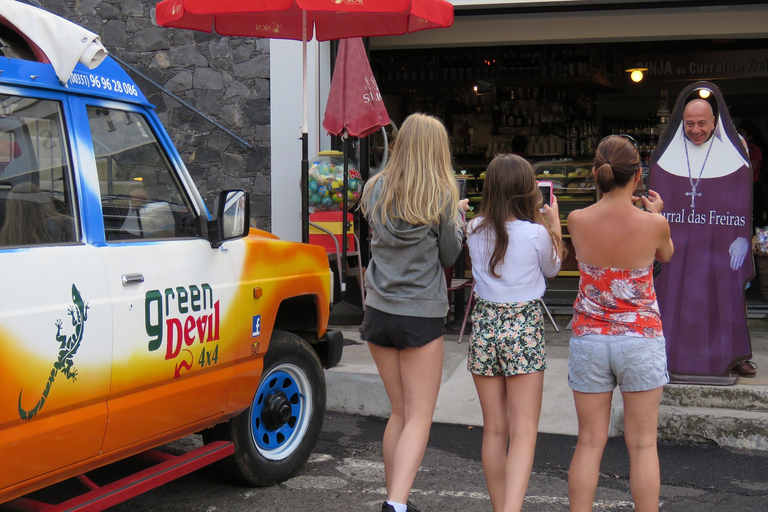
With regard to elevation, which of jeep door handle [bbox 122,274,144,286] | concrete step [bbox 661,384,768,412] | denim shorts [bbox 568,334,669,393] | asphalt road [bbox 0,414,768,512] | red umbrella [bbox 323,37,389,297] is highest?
red umbrella [bbox 323,37,389,297]

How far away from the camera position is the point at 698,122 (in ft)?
17.6

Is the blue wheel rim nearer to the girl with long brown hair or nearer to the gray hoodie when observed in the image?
the gray hoodie

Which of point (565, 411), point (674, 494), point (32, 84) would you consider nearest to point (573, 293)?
point (565, 411)

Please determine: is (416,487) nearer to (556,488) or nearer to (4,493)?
(556,488)

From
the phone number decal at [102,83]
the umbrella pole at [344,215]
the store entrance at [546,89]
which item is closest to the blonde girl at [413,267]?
the phone number decal at [102,83]

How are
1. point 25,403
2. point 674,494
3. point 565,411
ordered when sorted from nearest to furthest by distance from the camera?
point 25,403, point 674,494, point 565,411

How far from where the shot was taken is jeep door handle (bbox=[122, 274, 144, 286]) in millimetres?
3266

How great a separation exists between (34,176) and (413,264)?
5.26ft

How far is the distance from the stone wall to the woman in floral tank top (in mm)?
5958

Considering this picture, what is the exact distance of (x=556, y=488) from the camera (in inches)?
178

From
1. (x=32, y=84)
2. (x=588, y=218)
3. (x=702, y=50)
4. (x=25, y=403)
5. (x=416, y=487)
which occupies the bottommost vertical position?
(x=416, y=487)

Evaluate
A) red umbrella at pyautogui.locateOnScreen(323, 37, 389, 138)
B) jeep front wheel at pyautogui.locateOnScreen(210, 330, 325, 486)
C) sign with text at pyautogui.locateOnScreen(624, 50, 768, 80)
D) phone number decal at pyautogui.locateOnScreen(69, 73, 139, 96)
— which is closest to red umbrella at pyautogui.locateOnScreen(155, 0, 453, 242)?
red umbrella at pyautogui.locateOnScreen(323, 37, 389, 138)

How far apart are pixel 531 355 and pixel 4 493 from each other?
2.11 m

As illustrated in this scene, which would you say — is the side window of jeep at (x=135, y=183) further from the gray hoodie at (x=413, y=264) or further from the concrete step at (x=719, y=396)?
the concrete step at (x=719, y=396)
